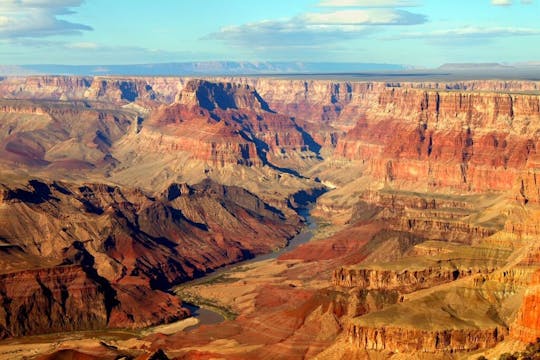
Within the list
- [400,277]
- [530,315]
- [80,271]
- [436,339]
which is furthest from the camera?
[80,271]

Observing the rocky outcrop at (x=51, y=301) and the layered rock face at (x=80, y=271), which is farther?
the layered rock face at (x=80, y=271)

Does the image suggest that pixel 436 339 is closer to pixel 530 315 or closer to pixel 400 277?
pixel 530 315

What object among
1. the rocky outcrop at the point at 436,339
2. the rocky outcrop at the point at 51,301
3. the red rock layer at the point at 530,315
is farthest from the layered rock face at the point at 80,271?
the red rock layer at the point at 530,315

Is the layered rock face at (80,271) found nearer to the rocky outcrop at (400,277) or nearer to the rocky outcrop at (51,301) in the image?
the rocky outcrop at (51,301)

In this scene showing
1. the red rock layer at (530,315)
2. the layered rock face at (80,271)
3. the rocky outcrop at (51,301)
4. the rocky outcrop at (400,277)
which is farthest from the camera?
the layered rock face at (80,271)

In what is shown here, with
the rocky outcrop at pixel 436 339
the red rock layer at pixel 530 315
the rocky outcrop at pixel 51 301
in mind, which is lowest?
the rocky outcrop at pixel 51 301

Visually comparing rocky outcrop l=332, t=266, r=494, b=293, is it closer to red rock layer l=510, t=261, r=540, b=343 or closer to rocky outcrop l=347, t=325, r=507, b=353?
rocky outcrop l=347, t=325, r=507, b=353

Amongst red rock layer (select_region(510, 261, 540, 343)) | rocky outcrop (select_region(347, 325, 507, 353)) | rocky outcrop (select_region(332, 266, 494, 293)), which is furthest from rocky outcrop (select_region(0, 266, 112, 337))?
red rock layer (select_region(510, 261, 540, 343))

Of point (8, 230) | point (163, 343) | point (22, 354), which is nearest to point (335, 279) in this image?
point (163, 343)

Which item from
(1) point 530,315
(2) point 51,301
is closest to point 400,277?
(1) point 530,315
